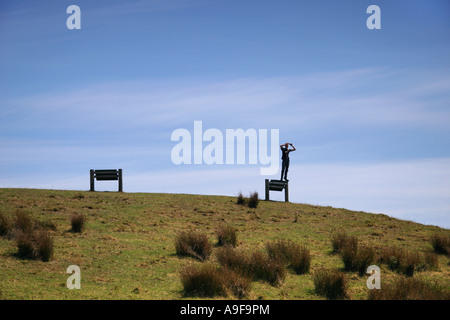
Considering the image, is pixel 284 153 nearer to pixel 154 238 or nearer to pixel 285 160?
pixel 285 160

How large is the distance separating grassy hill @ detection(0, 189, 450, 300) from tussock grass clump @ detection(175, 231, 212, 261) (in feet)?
1.15

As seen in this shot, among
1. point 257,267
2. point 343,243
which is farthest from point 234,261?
point 343,243

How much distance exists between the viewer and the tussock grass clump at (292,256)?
14.7 metres

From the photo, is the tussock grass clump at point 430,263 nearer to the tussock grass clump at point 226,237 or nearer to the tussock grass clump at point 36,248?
the tussock grass clump at point 226,237

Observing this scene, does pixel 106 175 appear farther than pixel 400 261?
Yes

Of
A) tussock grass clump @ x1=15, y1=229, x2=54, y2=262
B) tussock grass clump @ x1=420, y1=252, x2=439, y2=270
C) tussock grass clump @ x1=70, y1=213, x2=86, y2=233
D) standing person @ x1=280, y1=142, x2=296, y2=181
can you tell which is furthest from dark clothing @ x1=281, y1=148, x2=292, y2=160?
tussock grass clump @ x1=15, y1=229, x2=54, y2=262

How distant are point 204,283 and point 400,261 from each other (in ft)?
26.6

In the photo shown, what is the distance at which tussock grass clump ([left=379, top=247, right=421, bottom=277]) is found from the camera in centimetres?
1562

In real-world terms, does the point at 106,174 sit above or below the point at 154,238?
above

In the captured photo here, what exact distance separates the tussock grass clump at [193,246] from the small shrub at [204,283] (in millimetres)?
3947

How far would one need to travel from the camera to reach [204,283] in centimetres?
1157

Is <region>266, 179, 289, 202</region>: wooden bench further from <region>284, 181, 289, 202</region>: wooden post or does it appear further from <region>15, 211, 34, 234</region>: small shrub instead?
<region>15, 211, 34, 234</region>: small shrub

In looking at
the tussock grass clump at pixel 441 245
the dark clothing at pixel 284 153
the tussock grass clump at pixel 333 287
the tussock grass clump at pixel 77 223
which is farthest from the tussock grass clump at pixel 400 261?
the dark clothing at pixel 284 153
